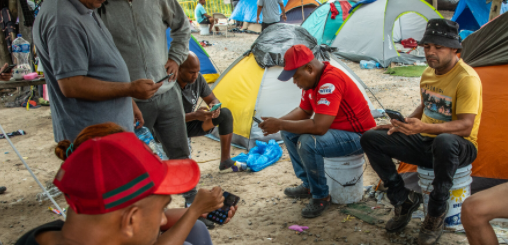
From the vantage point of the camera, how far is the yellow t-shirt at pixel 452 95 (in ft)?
8.05

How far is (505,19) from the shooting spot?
3262mm

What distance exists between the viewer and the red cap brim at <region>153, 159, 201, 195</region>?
3.80 ft

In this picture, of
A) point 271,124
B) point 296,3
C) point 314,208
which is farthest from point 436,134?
point 296,3

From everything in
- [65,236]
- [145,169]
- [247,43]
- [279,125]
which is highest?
[145,169]

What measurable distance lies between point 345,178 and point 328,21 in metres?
8.85

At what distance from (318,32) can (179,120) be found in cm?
901

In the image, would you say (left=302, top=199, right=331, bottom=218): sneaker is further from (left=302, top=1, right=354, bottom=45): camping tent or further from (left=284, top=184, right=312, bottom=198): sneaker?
(left=302, top=1, right=354, bottom=45): camping tent

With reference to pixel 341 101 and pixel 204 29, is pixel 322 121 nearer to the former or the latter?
pixel 341 101

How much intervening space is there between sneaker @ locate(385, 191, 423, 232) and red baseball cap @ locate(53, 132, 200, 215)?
2168mm

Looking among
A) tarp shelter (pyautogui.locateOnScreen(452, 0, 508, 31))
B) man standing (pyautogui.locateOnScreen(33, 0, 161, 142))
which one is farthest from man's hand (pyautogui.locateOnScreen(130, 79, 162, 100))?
tarp shelter (pyautogui.locateOnScreen(452, 0, 508, 31))

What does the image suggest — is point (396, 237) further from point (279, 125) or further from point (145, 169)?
point (145, 169)

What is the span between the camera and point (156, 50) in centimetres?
276

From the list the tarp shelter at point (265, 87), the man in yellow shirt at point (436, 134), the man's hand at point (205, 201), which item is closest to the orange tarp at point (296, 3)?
the tarp shelter at point (265, 87)

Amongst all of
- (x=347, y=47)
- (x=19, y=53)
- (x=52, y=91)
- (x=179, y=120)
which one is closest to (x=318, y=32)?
(x=347, y=47)
